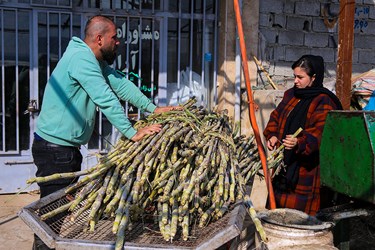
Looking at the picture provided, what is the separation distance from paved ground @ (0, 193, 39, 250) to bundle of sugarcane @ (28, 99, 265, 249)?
92.8 inches

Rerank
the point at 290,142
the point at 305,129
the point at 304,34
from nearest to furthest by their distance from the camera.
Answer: the point at 290,142
the point at 305,129
the point at 304,34

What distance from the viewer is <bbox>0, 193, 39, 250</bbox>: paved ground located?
4.27m

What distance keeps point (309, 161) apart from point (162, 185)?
1717 mm

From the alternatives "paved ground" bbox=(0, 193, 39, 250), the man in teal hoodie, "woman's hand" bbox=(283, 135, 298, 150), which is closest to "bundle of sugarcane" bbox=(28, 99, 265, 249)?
the man in teal hoodie

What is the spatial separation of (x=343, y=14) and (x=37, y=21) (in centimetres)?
347

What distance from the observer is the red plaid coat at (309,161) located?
3340 mm

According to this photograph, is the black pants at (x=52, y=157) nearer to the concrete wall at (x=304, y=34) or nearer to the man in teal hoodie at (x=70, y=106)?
the man in teal hoodie at (x=70, y=106)

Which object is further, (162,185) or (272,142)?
(272,142)

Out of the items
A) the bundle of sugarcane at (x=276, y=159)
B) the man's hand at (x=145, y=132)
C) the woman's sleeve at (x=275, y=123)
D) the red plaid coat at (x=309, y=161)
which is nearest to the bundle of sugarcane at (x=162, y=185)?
the man's hand at (x=145, y=132)

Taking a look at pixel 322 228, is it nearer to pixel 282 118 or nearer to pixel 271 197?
pixel 271 197

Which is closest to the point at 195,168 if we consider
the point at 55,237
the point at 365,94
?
the point at 55,237

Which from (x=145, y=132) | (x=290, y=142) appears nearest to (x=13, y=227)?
(x=145, y=132)

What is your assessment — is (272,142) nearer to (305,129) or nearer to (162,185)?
(305,129)

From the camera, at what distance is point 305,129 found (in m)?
3.42
